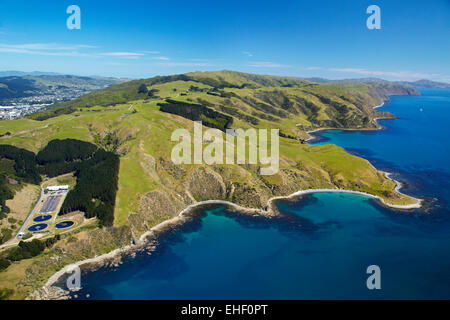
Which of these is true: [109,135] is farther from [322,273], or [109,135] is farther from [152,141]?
[322,273]

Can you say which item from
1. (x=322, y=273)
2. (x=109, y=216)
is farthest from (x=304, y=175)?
(x=109, y=216)

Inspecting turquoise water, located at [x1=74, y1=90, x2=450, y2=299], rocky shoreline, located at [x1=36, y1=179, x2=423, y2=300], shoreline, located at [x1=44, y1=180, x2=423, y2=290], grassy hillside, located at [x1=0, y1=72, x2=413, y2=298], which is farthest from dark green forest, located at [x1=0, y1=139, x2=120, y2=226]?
turquoise water, located at [x1=74, y1=90, x2=450, y2=299]

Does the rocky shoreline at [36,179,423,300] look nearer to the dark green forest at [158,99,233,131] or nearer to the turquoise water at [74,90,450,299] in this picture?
the turquoise water at [74,90,450,299]

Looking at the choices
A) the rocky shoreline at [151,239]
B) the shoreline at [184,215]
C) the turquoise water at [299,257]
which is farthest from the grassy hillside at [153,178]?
the turquoise water at [299,257]

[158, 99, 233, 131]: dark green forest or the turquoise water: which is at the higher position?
[158, 99, 233, 131]: dark green forest

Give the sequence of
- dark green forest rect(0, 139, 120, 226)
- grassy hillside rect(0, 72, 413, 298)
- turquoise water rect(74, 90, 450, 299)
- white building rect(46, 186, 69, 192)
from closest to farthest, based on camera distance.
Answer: turquoise water rect(74, 90, 450, 299), grassy hillside rect(0, 72, 413, 298), dark green forest rect(0, 139, 120, 226), white building rect(46, 186, 69, 192)

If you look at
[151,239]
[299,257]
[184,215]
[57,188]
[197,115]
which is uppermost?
[197,115]

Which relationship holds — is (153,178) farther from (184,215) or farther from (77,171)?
(77,171)

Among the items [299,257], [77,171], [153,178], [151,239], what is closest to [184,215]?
[151,239]

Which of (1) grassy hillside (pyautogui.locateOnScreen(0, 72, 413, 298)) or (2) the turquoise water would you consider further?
(1) grassy hillside (pyautogui.locateOnScreen(0, 72, 413, 298))
